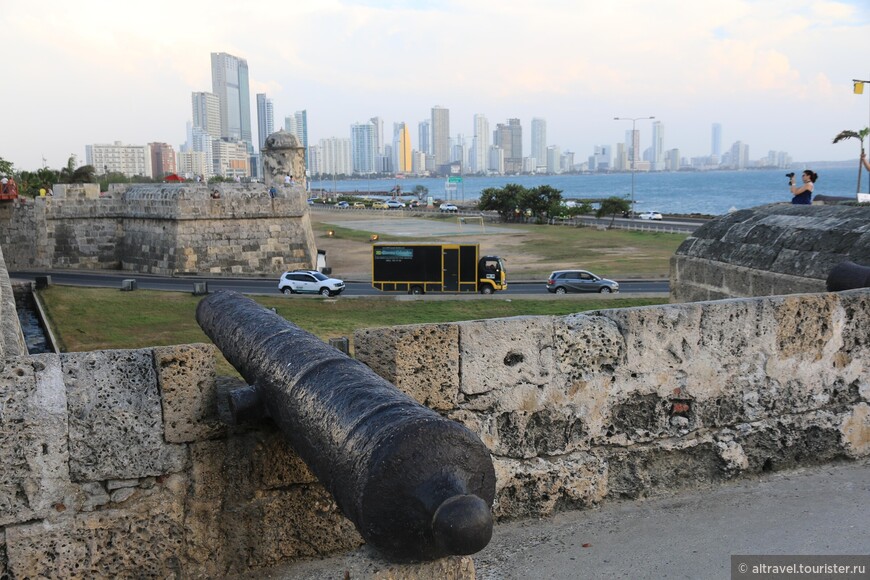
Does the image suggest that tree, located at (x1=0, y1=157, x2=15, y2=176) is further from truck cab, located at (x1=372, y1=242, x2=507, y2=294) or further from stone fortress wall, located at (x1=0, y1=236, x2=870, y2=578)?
stone fortress wall, located at (x1=0, y1=236, x2=870, y2=578)

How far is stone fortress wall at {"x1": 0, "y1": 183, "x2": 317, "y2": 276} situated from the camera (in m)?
32.3

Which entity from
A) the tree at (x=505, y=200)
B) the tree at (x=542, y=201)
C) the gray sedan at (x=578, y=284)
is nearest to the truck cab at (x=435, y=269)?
the gray sedan at (x=578, y=284)

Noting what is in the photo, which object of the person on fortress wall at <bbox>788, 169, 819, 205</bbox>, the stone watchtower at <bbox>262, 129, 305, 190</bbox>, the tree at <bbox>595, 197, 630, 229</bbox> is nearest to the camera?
the person on fortress wall at <bbox>788, 169, 819, 205</bbox>

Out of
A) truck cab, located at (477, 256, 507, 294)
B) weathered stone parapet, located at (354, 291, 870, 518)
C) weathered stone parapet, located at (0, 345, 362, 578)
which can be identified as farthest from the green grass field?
weathered stone parapet, located at (0, 345, 362, 578)

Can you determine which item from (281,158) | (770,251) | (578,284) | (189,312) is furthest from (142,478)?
(281,158)

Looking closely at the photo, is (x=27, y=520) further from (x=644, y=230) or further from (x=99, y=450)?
(x=644, y=230)

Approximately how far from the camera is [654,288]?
88.6ft

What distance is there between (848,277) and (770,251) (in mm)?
1540

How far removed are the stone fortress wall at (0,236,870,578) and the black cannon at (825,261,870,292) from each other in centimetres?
56

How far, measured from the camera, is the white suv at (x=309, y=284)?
1046 inches

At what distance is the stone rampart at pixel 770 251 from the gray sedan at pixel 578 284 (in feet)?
59.9

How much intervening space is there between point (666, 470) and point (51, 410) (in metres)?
2.71

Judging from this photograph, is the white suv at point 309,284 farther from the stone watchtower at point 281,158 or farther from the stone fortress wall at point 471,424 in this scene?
the stone fortress wall at point 471,424

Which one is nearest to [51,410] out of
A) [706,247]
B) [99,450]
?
[99,450]
